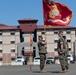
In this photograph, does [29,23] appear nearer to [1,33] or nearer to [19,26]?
[19,26]

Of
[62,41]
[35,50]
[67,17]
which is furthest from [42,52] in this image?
[35,50]

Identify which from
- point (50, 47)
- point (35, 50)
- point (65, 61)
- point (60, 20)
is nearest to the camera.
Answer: point (65, 61)

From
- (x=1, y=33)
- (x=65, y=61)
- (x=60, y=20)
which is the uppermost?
(x=1, y=33)

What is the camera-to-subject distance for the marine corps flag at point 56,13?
14727mm

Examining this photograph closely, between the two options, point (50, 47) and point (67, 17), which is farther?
point (50, 47)

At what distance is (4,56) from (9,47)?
12.1ft

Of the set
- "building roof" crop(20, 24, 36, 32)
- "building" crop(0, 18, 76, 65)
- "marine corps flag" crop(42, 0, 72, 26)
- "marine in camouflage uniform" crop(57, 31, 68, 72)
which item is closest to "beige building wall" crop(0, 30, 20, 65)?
"building" crop(0, 18, 76, 65)

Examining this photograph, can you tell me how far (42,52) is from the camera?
14.1 meters

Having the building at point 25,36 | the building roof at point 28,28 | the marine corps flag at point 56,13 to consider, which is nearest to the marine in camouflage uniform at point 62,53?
the marine corps flag at point 56,13

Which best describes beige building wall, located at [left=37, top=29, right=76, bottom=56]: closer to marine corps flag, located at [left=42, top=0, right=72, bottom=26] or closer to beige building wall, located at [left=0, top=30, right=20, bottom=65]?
beige building wall, located at [left=0, top=30, right=20, bottom=65]

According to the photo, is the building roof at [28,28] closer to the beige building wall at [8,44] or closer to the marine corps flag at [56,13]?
the beige building wall at [8,44]

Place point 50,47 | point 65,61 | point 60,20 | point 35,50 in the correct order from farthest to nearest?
point 50,47, point 35,50, point 60,20, point 65,61

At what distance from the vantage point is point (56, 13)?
48.0 ft

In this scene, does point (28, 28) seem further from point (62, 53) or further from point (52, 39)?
point (62, 53)
